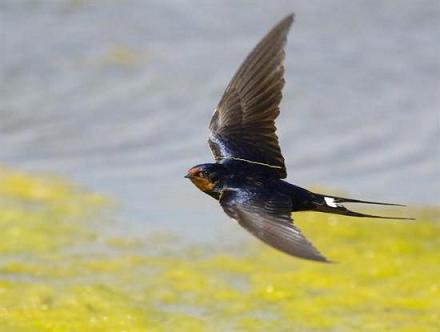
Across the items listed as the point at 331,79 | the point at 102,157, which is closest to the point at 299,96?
the point at 331,79

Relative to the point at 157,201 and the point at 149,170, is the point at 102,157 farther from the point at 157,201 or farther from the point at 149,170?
the point at 157,201

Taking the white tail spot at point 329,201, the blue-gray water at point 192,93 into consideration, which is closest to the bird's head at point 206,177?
the white tail spot at point 329,201

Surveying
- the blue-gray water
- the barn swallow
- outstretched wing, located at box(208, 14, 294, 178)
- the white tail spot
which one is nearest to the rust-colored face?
the barn swallow

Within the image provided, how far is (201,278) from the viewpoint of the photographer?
569 cm

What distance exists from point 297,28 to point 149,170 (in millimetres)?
3234

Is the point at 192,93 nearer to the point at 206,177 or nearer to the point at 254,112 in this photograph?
the point at 254,112

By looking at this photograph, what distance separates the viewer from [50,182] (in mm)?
7035

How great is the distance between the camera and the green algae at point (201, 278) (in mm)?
5137

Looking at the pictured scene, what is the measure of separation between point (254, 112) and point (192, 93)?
192 inches

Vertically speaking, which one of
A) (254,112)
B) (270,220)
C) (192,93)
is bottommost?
(270,220)

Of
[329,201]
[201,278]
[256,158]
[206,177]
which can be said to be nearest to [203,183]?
[206,177]

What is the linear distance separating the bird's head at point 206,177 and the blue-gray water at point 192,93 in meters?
2.58

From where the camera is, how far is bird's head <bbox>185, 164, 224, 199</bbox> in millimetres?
3793

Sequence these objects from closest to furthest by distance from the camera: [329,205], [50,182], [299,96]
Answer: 1. [329,205]
2. [50,182]
3. [299,96]
